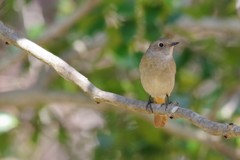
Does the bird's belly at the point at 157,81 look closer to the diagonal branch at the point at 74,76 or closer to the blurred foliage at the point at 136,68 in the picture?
the diagonal branch at the point at 74,76

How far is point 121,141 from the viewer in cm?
799

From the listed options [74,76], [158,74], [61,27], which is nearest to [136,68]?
[61,27]

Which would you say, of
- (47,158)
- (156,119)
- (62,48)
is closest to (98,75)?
(62,48)

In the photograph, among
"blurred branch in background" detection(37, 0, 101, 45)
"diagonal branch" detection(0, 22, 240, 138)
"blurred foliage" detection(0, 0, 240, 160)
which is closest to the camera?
"diagonal branch" detection(0, 22, 240, 138)

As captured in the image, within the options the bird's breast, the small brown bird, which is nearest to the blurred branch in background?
the small brown bird

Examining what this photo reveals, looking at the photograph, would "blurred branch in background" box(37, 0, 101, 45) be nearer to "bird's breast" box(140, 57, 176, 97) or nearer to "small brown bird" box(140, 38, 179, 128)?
"small brown bird" box(140, 38, 179, 128)

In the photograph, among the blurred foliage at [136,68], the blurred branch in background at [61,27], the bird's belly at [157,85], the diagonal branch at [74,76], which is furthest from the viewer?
the blurred branch in background at [61,27]

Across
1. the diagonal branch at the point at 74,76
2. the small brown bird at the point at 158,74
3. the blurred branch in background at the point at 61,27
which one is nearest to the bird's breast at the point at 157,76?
the small brown bird at the point at 158,74

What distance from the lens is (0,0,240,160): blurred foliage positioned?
6855 mm

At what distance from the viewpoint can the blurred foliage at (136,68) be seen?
22.5 feet

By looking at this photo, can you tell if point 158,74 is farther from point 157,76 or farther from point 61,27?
point 61,27

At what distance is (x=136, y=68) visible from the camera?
7.17 metres

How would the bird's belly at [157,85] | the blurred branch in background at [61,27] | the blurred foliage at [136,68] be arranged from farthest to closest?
the blurred branch in background at [61,27], the blurred foliage at [136,68], the bird's belly at [157,85]

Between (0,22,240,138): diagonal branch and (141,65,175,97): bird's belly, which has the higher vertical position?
(141,65,175,97): bird's belly
